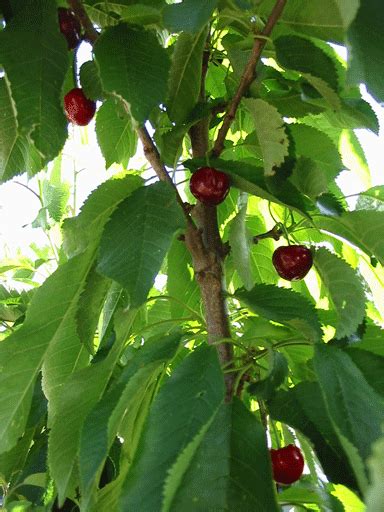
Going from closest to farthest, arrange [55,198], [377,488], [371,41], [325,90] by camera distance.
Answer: [377,488] → [371,41] → [325,90] → [55,198]

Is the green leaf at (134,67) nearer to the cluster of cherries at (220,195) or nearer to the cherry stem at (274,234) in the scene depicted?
the cluster of cherries at (220,195)

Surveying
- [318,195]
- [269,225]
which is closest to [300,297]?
[318,195]

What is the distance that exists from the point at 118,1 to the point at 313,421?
0.44m

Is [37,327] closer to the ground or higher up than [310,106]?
closer to the ground

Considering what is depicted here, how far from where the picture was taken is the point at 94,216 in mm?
695

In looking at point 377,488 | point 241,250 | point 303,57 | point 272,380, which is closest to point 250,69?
point 303,57

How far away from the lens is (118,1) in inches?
29.5

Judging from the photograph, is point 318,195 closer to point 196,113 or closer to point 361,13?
point 196,113

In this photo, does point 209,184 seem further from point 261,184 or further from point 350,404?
point 350,404

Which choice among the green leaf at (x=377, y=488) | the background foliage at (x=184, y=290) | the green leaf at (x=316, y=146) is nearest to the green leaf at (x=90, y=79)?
the background foliage at (x=184, y=290)

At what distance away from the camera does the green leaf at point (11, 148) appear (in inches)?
28.4

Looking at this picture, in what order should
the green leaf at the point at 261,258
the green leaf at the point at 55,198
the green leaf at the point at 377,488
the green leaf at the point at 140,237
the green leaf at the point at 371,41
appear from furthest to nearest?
the green leaf at the point at 55,198, the green leaf at the point at 261,258, the green leaf at the point at 140,237, the green leaf at the point at 371,41, the green leaf at the point at 377,488

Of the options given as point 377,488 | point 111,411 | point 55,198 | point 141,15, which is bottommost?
point 377,488

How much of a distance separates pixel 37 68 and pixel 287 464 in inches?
17.0
